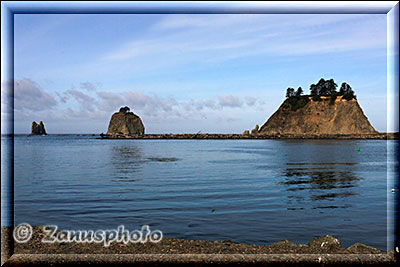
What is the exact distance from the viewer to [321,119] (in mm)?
161375

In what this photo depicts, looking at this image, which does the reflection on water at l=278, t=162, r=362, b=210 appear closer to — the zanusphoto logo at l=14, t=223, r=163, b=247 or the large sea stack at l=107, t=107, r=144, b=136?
the zanusphoto logo at l=14, t=223, r=163, b=247

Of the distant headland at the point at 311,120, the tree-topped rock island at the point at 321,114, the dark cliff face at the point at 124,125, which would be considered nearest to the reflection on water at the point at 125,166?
the distant headland at the point at 311,120

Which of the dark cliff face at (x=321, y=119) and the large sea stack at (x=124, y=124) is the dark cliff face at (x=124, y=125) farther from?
the dark cliff face at (x=321, y=119)

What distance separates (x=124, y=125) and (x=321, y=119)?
9518cm

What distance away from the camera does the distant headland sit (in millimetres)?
152875

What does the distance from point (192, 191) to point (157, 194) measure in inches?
80.4

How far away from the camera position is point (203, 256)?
5.25 meters

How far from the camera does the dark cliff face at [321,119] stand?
15245cm

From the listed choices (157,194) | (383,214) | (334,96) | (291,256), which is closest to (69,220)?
(157,194)

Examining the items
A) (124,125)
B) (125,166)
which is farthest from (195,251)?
(124,125)

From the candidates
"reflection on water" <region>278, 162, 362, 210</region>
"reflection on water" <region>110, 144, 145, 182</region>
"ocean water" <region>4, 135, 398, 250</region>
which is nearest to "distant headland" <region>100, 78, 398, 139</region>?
"reflection on water" <region>110, 144, 145, 182</region>
